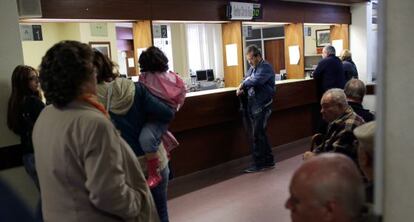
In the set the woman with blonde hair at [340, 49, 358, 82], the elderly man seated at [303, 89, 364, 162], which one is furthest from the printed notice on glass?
the elderly man seated at [303, 89, 364, 162]

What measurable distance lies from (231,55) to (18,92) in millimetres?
3351

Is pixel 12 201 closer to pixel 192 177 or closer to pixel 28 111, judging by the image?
pixel 28 111

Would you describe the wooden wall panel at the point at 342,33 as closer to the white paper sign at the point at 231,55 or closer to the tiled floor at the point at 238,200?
the white paper sign at the point at 231,55

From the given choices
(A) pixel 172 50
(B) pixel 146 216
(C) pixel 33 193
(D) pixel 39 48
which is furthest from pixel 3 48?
(A) pixel 172 50

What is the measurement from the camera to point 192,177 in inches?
205

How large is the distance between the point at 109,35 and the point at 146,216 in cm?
780

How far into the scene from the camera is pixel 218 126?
5.53 meters

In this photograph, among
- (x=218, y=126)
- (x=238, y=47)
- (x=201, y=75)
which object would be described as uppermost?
(x=238, y=47)

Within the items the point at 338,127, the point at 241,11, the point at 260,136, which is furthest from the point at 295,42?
the point at 338,127

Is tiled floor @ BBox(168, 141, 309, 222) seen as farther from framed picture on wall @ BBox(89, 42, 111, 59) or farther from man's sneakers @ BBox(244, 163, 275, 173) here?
framed picture on wall @ BBox(89, 42, 111, 59)

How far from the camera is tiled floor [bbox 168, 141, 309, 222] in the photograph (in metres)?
3.87

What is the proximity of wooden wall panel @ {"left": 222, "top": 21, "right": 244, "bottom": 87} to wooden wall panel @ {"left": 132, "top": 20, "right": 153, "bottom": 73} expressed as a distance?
144 centimetres

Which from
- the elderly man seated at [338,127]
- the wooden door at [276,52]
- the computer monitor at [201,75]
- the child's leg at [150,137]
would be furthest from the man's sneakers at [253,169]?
the wooden door at [276,52]

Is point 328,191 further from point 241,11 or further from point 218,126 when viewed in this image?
point 241,11
